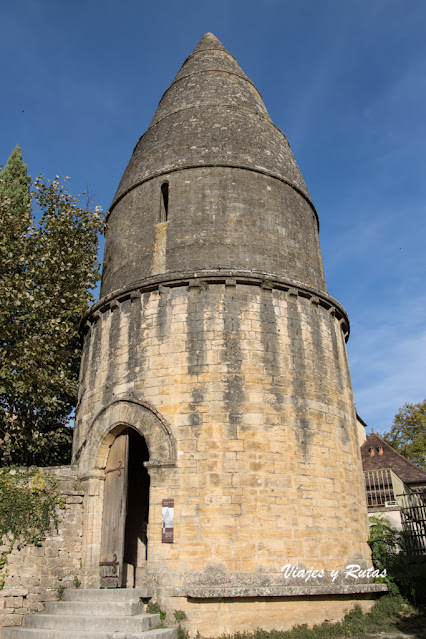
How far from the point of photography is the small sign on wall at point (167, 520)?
27.7 ft

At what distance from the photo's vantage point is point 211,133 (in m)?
12.6

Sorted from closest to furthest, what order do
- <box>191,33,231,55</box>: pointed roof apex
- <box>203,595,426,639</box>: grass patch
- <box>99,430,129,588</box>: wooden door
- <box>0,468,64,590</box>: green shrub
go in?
1. <box>203,595,426,639</box>: grass patch
2. <box>0,468,64,590</box>: green shrub
3. <box>99,430,129,588</box>: wooden door
4. <box>191,33,231,55</box>: pointed roof apex

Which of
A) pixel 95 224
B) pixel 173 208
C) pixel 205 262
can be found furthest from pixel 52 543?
pixel 95 224

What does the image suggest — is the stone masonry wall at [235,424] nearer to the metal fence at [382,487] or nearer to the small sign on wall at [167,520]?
the small sign on wall at [167,520]

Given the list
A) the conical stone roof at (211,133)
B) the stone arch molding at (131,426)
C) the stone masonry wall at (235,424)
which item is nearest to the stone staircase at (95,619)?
the stone masonry wall at (235,424)

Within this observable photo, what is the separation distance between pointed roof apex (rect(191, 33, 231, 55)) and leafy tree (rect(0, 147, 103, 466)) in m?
6.32

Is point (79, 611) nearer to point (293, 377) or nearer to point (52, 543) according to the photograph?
point (52, 543)

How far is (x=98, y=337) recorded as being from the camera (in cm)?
1127

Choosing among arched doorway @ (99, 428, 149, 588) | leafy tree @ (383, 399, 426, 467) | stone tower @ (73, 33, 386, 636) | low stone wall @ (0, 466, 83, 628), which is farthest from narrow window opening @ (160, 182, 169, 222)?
leafy tree @ (383, 399, 426, 467)

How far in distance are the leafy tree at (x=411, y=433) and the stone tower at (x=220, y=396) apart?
882 inches

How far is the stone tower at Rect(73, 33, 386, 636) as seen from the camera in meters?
8.39

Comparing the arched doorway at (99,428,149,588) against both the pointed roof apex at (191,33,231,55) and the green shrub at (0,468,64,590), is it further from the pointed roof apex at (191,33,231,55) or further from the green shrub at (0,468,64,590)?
the pointed roof apex at (191,33,231,55)

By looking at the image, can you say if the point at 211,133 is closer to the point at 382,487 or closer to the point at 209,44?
Result: the point at 209,44

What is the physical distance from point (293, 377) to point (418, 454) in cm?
2418
